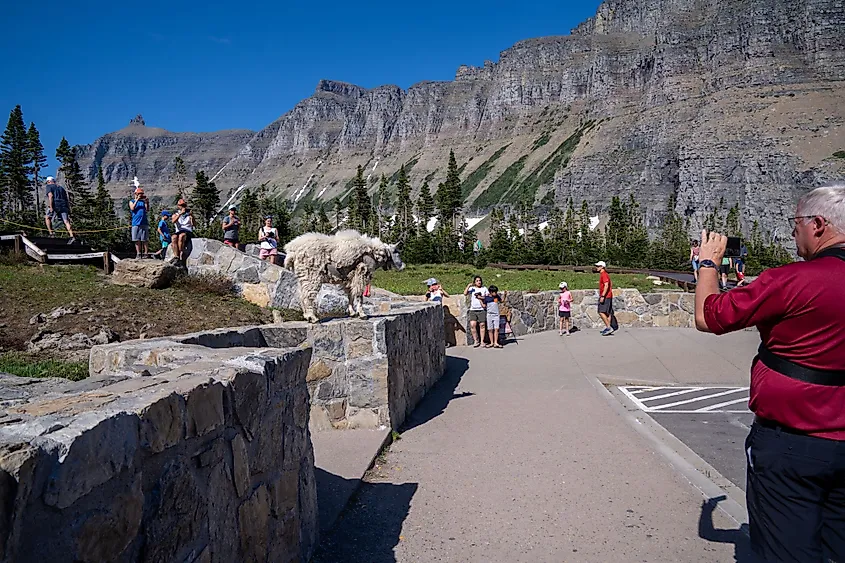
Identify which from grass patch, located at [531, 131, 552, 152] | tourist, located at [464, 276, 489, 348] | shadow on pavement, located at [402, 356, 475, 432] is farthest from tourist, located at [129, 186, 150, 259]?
grass patch, located at [531, 131, 552, 152]

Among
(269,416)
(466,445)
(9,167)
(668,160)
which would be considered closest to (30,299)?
(466,445)

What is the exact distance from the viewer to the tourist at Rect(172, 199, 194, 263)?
47.6 feet

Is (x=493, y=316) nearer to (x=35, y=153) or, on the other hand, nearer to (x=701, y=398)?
(x=701, y=398)

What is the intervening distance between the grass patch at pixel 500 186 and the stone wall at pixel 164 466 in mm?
144197

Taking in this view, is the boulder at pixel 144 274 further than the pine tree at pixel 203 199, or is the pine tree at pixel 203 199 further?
the pine tree at pixel 203 199

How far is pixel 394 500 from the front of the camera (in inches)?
223

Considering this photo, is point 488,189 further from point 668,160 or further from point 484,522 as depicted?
point 484,522

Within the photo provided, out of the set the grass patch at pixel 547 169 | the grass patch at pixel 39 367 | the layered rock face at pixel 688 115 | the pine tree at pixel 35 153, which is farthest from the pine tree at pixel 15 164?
the grass patch at pixel 547 169

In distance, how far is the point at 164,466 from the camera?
2.56m

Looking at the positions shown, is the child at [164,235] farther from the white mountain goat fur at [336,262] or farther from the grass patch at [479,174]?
the grass patch at [479,174]

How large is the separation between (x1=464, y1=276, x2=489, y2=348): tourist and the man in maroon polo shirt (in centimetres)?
1302

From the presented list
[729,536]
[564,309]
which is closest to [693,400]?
[729,536]

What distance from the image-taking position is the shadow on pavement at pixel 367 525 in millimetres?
4547

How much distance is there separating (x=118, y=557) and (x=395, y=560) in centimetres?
266
